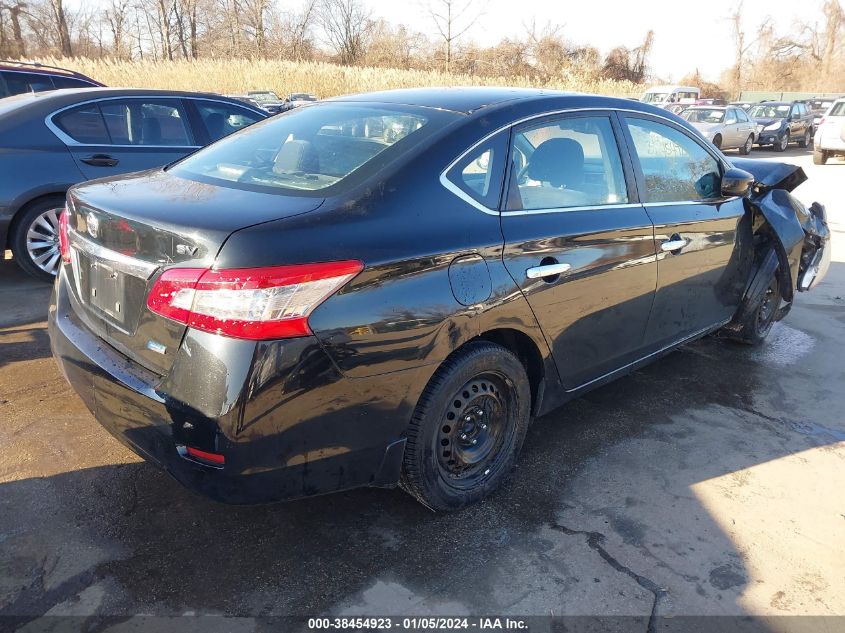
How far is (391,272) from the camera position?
229cm

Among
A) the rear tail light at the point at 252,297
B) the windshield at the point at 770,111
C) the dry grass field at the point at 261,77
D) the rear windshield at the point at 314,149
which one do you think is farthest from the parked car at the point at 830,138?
the rear tail light at the point at 252,297

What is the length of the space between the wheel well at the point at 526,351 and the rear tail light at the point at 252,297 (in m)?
0.83

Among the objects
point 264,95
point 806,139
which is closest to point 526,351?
point 264,95

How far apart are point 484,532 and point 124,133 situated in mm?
4820

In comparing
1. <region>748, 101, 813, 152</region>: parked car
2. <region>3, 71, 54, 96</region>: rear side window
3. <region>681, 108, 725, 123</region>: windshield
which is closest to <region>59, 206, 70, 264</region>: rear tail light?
<region>3, 71, 54, 96</region>: rear side window

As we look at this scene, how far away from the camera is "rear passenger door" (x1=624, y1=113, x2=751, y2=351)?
3559mm

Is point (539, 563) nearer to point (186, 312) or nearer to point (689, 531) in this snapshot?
point (689, 531)

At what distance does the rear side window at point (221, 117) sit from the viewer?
6289mm

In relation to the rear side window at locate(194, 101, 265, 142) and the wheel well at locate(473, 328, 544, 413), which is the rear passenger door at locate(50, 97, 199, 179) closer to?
the rear side window at locate(194, 101, 265, 142)

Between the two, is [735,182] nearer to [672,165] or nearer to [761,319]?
[672,165]

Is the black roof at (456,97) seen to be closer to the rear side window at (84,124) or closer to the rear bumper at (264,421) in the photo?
the rear bumper at (264,421)

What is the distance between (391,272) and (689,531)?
1721mm

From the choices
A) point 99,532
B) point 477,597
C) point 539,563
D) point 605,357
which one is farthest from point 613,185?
point 99,532

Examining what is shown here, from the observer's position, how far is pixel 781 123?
923 inches
